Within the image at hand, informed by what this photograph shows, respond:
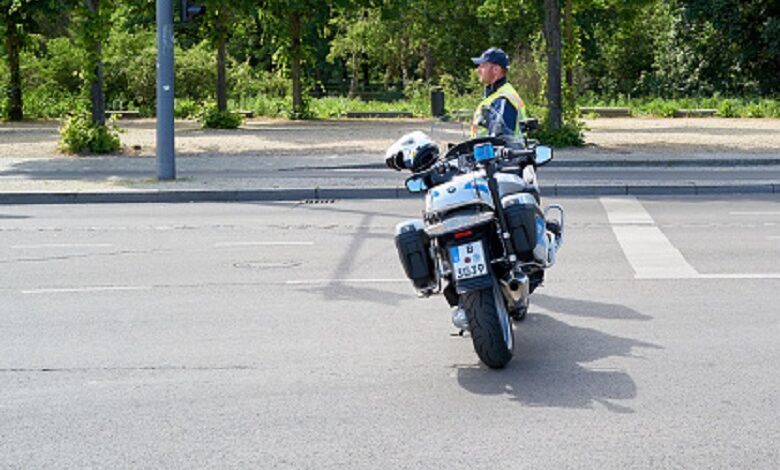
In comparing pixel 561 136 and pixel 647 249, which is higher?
pixel 561 136

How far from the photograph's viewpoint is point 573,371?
7.45 metres

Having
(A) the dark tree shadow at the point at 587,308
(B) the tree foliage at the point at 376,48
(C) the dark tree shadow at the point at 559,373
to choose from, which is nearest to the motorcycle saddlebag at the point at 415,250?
(C) the dark tree shadow at the point at 559,373

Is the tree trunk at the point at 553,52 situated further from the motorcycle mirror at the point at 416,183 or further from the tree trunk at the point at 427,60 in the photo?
the tree trunk at the point at 427,60

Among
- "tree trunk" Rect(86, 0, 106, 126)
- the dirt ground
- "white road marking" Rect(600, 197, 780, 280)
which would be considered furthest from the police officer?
"tree trunk" Rect(86, 0, 106, 126)

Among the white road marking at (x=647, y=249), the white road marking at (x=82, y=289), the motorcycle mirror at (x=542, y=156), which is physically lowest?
the white road marking at (x=82, y=289)

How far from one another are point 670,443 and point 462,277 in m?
1.67

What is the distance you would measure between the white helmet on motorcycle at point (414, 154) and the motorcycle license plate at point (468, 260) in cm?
60

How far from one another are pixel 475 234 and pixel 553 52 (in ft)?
64.7

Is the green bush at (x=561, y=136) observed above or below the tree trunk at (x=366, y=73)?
below

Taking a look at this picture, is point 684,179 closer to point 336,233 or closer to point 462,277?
point 336,233

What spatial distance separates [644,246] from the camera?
12602 millimetres

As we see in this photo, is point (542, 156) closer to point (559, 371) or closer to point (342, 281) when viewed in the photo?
point (559, 371)

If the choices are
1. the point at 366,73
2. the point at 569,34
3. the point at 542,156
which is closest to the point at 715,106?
the point at 569,34

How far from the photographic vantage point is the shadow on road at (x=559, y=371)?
6871mm
